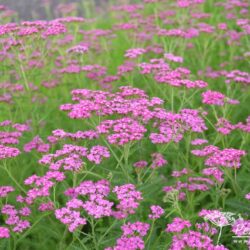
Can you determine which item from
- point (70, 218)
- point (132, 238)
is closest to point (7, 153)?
point (70, 218)

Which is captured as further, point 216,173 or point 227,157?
point 216,173

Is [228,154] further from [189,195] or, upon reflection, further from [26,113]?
[26,113]

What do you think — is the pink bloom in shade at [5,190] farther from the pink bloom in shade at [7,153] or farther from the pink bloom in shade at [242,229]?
the pink bloom in shade at [242,229]

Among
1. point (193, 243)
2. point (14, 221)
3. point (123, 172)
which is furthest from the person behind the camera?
point (123, 172)

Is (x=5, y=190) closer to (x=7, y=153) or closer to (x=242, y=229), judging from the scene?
(x=7, y=153)

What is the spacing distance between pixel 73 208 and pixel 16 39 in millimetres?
3054

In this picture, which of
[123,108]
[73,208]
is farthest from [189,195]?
[73,208]

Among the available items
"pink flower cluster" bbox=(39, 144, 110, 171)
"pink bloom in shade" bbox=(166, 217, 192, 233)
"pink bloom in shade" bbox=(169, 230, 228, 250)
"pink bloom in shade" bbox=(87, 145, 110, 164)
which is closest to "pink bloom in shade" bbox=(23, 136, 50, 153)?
"pink flower cluster" bbox=(39, 144, 110, 171)

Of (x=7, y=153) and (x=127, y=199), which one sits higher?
(x=7, y=153)

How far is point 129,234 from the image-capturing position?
3822 millimetres

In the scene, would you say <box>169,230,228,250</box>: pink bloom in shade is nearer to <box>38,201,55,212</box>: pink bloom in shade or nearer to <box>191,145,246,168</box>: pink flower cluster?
<box>191,145,246,168</box>: pink flower cluster

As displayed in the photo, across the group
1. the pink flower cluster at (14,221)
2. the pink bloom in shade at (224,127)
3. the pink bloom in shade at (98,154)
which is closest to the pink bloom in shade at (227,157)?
the pink bloom in shade at (224,127)

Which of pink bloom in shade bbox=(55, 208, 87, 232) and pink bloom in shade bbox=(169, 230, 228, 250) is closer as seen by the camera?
pink bloom in shade bbox=(169, 230, 228, 250)

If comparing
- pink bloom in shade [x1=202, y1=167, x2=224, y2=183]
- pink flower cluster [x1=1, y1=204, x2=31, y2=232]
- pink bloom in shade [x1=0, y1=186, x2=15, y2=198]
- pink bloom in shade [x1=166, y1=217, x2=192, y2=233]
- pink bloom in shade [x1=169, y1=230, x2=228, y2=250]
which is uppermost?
pink bloom in shade [x1=169, y1=230, x2=228, y2=250]
